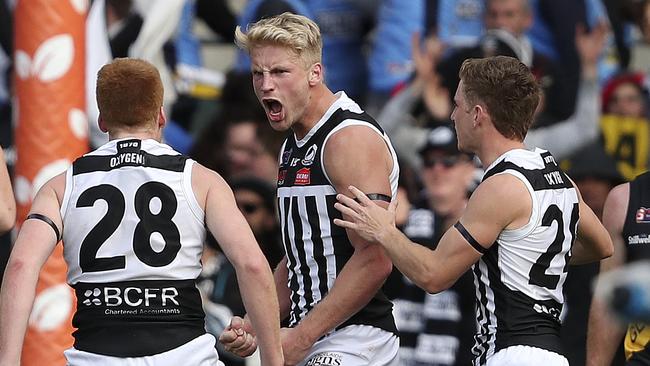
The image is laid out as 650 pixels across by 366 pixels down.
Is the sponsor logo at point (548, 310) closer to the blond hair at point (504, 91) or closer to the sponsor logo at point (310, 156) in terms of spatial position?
the blond hair at point (504, 91)

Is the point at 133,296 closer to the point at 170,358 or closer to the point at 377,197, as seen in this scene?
the point at 170,358

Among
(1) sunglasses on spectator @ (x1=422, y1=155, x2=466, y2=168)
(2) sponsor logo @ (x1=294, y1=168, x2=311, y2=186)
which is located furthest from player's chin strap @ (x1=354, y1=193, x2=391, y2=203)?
(1) sunglasses on spectator @ (x1=422, y1=155, x2=466, y2=168)

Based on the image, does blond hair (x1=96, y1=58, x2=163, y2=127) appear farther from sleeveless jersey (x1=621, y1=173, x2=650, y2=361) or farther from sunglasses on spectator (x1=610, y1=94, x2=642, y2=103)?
sunglasses on spectator (x1=610, y1=94, x2=642, y2=103)

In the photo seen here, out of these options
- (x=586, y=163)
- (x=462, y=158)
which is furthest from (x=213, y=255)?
(x=586, y=163)

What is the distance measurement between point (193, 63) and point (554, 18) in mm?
2891

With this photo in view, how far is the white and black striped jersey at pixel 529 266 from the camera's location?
5273 mm

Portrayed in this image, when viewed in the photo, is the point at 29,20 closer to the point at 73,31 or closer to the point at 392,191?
the point at 73,31

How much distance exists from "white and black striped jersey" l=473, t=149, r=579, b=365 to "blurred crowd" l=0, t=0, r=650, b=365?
2810 millimetres

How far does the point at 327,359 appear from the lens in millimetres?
5539

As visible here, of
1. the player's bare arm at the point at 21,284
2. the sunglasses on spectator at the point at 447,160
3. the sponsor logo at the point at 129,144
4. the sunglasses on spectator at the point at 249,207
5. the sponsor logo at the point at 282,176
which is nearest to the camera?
the player's bare arm at the point at 21,284

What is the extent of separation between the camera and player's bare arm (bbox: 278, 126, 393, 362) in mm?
5453

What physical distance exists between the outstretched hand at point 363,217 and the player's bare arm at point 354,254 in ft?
0.43

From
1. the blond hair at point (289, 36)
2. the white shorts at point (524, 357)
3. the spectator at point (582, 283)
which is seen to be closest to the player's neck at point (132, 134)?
the blond hair at point (289, 36)

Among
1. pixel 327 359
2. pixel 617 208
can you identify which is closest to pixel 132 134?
pixel 327 359
